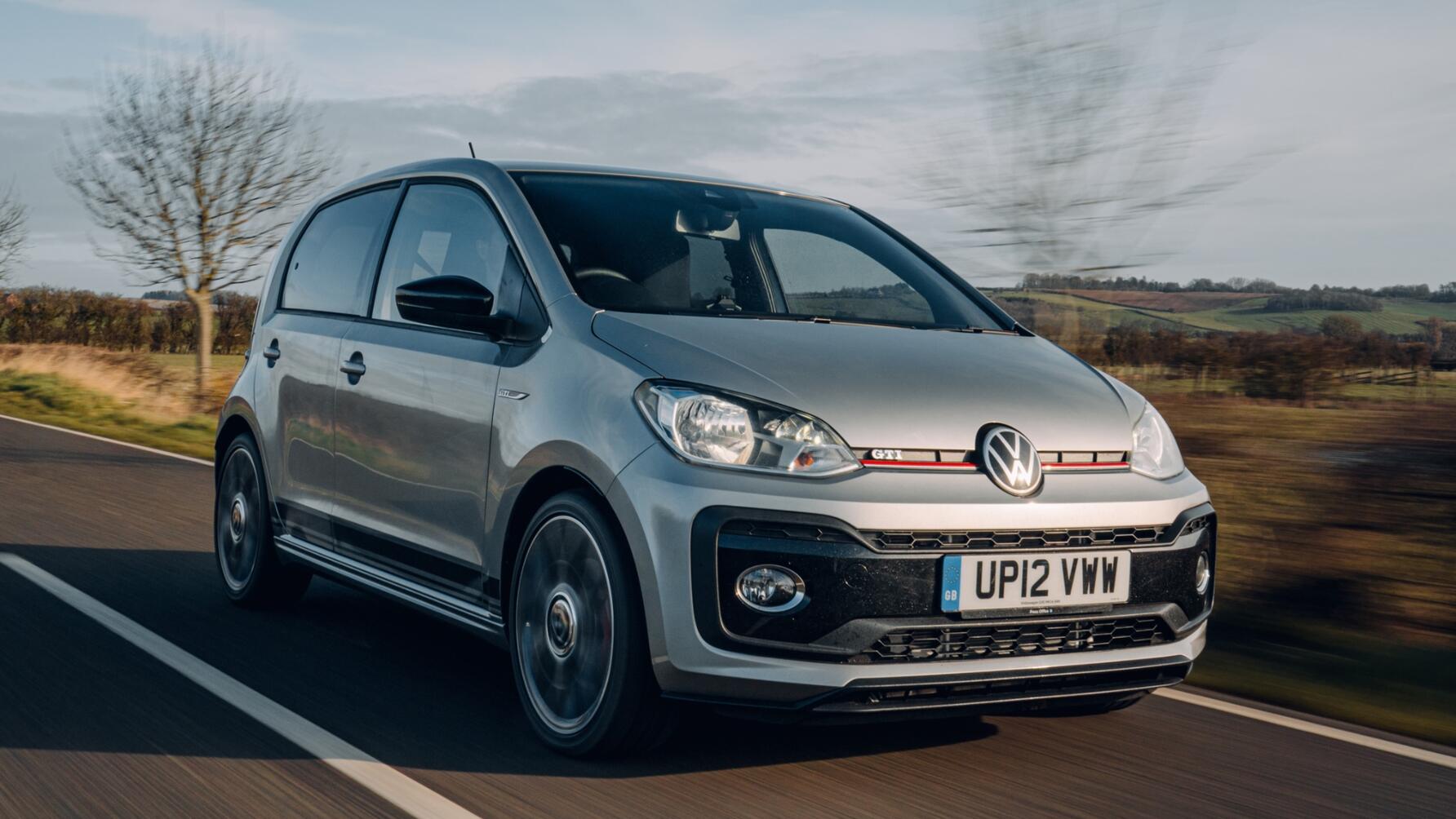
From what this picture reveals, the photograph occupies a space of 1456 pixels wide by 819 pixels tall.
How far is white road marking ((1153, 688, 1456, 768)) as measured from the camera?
13.7 ft

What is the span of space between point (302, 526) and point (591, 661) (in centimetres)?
212

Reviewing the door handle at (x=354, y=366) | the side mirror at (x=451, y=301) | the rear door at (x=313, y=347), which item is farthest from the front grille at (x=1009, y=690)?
the rear door at (x=313, y=347)

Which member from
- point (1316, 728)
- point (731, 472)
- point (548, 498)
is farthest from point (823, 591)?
point (1316, 728)

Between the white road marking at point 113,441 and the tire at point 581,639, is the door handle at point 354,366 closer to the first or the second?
the tire at point 581,639

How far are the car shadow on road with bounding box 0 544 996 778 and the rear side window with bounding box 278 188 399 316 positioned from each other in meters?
1.26

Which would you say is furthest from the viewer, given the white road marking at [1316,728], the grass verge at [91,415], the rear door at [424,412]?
the grass verge at [91,415]

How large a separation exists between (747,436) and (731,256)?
57.5 inches

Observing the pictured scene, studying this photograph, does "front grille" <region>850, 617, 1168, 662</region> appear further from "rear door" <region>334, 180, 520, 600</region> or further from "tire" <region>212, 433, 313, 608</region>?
"tire" <region>212, 433, 313, 608</region>

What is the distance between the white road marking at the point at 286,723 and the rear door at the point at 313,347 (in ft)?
2.18

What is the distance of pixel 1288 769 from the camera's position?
3973 millimetres

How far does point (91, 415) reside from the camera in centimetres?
2089

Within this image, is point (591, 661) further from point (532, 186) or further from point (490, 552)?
point (532, 186)

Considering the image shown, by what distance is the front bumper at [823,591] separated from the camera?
3391 millimetres

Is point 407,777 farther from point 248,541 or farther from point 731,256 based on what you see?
point 248,541
